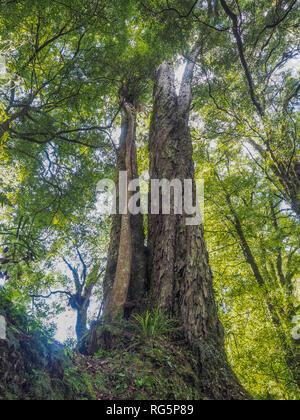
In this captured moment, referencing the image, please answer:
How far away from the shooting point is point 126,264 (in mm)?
3457

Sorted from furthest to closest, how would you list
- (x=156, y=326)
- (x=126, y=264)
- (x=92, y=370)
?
1. (x=126, y=264)
2. (x=156, y=326)
3. (x=92, y=370)

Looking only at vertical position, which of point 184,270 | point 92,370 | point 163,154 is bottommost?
point 92,370

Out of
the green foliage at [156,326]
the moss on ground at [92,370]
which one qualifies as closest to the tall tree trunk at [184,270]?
the green foliage at [156,326]

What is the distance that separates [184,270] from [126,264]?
90 centimetres

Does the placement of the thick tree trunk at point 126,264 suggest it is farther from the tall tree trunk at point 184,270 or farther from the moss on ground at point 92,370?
the moss on ground at point 92,370

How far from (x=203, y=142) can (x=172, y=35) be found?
3.57 meters

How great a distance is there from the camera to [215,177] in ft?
26.4

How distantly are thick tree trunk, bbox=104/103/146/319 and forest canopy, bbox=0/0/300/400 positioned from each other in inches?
0.9

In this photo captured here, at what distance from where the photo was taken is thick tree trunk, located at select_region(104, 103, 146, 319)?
3.18 meters

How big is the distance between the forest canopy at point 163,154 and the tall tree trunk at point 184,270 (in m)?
0.02

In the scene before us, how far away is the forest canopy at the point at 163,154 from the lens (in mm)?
3135

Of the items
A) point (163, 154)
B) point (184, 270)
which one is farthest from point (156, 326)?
point (163, 154)

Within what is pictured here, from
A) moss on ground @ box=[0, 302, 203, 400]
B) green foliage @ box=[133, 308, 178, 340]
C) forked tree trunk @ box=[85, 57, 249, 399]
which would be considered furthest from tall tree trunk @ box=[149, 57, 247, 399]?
moss on ground @ box=[0, 302, 203, 400]

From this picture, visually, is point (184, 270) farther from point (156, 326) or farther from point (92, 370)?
point (92, 370)
